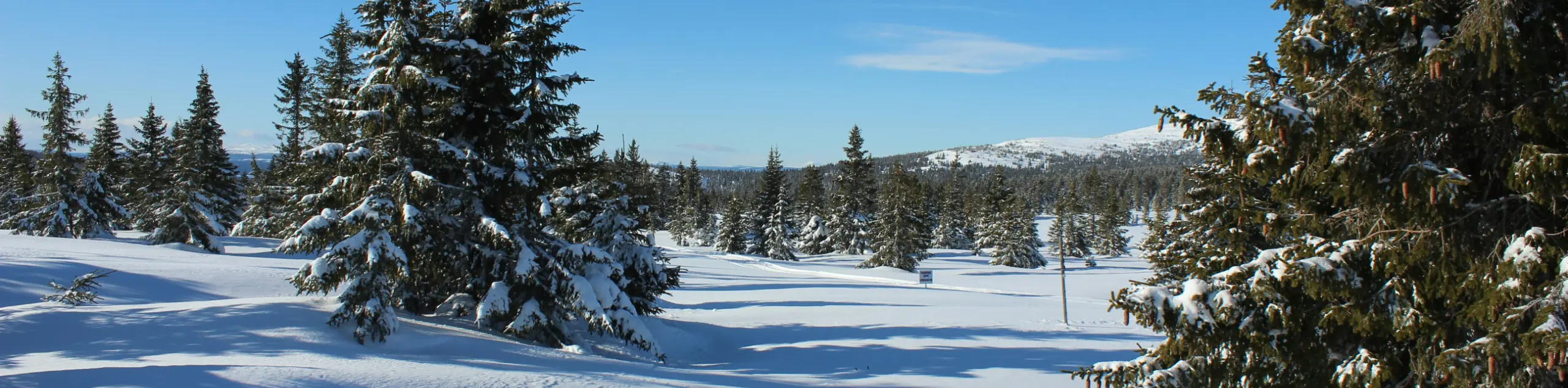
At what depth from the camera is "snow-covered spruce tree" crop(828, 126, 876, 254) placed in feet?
200

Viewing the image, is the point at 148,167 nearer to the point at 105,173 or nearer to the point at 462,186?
the point at 105,173

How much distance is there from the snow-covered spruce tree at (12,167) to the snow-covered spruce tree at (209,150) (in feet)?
48.4

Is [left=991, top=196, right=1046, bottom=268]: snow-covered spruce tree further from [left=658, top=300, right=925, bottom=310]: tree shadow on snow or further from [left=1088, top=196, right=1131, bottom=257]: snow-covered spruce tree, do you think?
[left=658, top=300, right=925, bottom=310]: tree shadow on snow

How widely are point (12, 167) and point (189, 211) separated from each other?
25.6m

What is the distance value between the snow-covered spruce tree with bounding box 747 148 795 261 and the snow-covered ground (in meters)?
21.7

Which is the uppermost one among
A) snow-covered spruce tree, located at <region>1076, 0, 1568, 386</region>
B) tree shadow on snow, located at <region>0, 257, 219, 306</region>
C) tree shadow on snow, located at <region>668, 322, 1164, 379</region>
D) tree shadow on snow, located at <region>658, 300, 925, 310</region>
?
snow-covered spruce tree, located at <region>1076, 0, 1568, 386</region>

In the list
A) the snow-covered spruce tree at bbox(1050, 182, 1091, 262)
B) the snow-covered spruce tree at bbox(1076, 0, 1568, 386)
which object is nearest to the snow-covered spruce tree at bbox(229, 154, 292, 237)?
the snow-covered spruce tree at bbox(1076, 0, 1568, 386)

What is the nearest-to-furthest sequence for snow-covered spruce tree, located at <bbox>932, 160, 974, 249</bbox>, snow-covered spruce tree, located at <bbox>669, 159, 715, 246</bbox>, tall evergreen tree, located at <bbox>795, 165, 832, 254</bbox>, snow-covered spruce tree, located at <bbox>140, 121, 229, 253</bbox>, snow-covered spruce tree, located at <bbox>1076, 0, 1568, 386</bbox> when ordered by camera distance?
snow-covered spruce tree, located at <bbox>1076, 0, 1568, 386</bbox> < snow-covered spruce tree, located at <bbox>140, 121, 229, 253</bbox> < tall evergreen tree, located at <bbox>795, 165, 832, 254</bbox> < snow-covered spruce tree, located at <bbox>669, 159, 715, 246</bbox> < snow-covered spruce tree, located at <bbox>932, 160, 974, 249</bbox>

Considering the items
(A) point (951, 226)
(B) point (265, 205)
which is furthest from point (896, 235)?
(B) point (265, 205)

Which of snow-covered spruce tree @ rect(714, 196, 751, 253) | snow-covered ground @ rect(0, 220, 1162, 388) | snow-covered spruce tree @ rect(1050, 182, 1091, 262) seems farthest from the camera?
snow-covered spruce tree @ rect(1050, 182, 1091, 262)

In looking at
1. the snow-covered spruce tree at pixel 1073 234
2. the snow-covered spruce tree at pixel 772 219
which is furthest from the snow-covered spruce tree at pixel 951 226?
the snow-covered spruce tree at pixel 772 219

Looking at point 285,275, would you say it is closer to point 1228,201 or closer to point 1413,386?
point 1228,201

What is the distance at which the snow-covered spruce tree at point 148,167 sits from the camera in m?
34.8

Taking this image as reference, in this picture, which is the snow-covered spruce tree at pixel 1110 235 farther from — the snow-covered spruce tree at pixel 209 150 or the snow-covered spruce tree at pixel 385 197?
the snow-covered spruce tree at pixel 385 197
